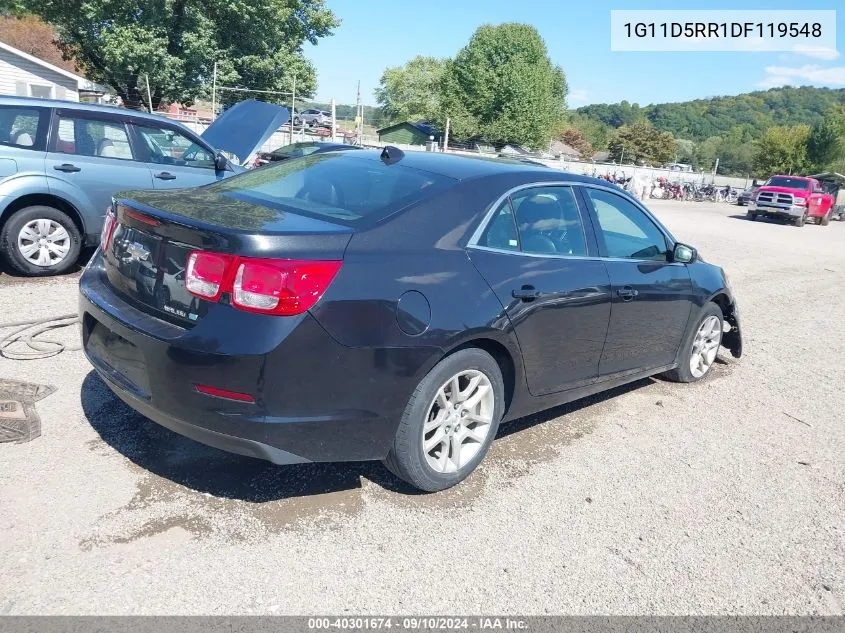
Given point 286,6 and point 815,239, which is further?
point 286,6

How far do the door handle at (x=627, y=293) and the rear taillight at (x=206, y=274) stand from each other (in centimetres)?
248

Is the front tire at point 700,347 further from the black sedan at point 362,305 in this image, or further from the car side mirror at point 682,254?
the black sedan at point 362,305

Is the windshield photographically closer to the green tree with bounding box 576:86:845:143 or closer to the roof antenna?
the roof antenna

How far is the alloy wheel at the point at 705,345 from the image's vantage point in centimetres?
552

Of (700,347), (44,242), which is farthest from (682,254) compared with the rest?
(44,242)

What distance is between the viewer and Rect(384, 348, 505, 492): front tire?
3.16 m

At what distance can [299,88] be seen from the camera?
3947cm

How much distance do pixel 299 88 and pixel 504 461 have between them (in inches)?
1532

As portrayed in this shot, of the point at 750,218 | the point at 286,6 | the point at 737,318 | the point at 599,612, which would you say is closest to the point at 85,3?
the point at 286,6

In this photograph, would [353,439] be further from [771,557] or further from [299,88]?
[299,88]

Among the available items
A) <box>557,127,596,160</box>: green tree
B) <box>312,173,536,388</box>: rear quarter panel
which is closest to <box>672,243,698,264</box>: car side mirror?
<box>312,173,536,388</box>: rear quarter panel

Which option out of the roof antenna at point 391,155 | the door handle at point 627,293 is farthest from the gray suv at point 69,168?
the door handle at point 627,293

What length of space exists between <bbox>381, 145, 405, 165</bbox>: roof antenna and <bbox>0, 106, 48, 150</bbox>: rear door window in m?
4.41

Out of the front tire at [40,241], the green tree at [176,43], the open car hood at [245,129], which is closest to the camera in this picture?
the front tire at [40,241]
